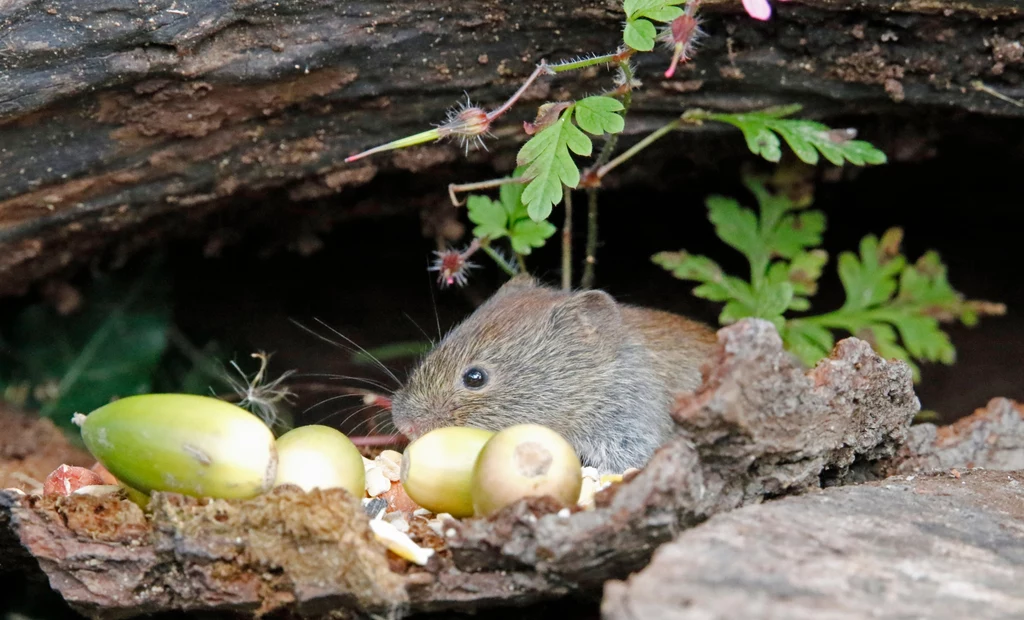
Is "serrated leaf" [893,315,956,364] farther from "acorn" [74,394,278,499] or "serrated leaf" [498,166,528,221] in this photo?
"acorn" [74,394,278,499]

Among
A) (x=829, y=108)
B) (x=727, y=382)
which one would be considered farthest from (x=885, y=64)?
(x=727, y=382)

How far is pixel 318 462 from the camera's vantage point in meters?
3.15

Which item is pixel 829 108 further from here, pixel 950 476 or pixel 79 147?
pixel 79 147

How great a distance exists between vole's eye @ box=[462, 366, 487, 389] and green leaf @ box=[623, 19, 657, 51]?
165cm

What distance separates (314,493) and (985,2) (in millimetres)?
3385

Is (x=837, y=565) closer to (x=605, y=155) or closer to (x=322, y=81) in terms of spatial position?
(x=605, y=155)

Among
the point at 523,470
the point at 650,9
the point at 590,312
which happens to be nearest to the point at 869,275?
the point at 590,312

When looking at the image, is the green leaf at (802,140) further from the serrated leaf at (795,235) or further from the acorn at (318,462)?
the acorn at (318,462)

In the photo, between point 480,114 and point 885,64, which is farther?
point 885,64

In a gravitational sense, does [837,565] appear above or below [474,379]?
above

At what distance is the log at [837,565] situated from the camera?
7.19 ft

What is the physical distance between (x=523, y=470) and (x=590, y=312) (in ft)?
5.97

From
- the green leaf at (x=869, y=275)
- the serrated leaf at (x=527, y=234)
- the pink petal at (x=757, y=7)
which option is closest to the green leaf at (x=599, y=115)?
the pink petal at (x=757, y=7)

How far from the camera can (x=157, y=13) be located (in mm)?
3742
